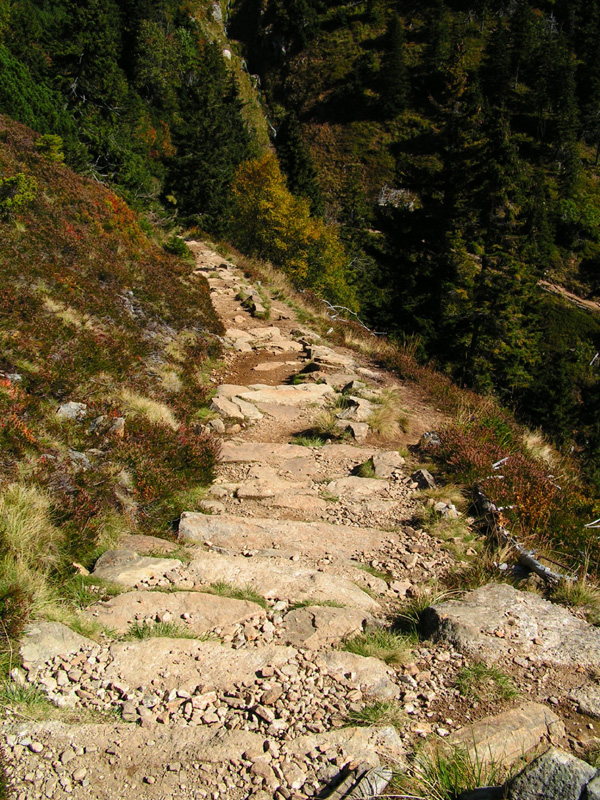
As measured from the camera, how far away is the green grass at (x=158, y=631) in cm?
375

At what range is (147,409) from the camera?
754 centimetres

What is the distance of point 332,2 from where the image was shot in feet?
310

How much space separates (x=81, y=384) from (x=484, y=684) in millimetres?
5968

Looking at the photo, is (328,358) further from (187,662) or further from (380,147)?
(380,147)

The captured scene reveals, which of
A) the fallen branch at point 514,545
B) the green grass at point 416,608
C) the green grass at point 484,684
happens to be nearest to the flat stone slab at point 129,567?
the green grass at point 416,608

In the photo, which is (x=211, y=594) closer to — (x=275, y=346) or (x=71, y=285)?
(x=71, y=285)

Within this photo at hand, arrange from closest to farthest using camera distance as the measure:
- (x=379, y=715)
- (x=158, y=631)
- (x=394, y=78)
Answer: (x=379, y=715) → (x=158, y=631) → (x=394, y=78)

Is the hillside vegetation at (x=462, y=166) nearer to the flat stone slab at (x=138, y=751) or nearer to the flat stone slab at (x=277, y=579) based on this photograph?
the flat stone slab at (x=277, y=579)

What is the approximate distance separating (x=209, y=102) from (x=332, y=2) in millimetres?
77845

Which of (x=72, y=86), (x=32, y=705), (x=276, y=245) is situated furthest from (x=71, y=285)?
(x=276, y=245)

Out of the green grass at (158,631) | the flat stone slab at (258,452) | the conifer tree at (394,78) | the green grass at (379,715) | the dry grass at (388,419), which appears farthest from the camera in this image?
the conifer tree at (394,78)

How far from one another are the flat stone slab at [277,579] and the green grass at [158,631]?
0.65 m

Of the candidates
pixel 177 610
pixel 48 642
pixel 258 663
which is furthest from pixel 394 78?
pixel 48 642

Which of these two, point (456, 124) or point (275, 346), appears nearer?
point (275, 346)
